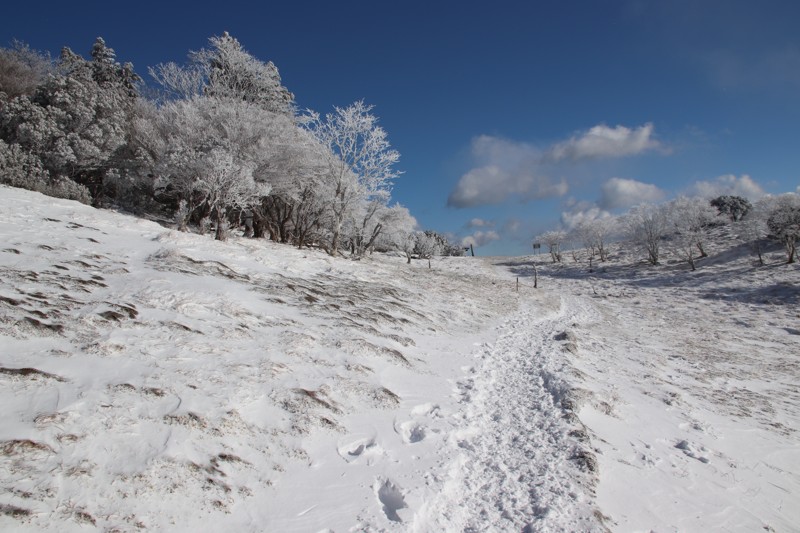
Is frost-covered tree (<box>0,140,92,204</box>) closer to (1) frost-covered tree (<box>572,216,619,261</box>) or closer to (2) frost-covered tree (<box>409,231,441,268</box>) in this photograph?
(2) frost-covered tree (<box>409,231,441,268</box>)

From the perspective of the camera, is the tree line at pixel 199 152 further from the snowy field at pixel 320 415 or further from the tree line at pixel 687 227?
the tree line at pixel 687 227

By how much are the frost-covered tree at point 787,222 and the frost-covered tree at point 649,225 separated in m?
11.6

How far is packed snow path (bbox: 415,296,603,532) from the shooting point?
4.40 metres

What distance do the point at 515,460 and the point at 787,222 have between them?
48.3 metres

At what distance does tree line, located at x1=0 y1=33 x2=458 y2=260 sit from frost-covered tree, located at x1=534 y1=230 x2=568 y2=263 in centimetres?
4818

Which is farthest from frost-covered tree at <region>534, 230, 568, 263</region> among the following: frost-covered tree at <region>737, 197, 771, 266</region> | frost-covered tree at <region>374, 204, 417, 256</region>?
frost-covered tree at <region>374, 204, 417, 256</region>

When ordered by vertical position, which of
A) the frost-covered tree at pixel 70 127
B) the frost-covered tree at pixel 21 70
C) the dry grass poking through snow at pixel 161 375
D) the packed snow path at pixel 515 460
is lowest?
the packed snow path at pixel 515 460

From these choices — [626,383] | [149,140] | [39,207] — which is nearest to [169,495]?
[626,383]

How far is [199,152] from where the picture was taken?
19422 millimetres

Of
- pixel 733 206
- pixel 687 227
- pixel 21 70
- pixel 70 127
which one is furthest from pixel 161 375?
pixel 733 206

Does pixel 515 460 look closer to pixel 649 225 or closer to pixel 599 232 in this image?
pixel 649 225

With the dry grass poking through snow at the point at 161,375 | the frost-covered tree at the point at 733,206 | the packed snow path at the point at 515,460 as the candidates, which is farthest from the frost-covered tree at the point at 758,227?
the dry grass poking through snow at the point at 161,375

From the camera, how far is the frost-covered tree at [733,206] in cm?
6488

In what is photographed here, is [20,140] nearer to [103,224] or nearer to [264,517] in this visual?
[103,224]
